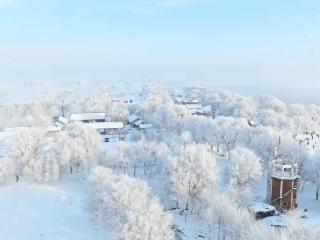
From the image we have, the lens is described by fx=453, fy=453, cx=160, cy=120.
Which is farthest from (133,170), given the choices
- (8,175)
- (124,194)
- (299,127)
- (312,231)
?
(299,127)

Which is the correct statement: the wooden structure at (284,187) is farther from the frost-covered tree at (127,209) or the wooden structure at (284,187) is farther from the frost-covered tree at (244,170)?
the frost-covered tree at (127,209)

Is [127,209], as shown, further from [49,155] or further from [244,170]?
[49,155]

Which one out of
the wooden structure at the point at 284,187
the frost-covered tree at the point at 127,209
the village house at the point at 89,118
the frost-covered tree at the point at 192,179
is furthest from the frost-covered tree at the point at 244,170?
the village house at the point at 89,118

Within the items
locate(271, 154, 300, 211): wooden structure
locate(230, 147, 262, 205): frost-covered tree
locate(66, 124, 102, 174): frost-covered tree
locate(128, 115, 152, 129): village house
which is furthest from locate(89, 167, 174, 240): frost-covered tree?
locate(128, 115, 152, 129): village house

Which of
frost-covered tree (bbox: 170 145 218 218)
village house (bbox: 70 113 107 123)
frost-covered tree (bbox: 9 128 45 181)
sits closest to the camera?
frost-covered tree (bbox: 170 145 218 218)

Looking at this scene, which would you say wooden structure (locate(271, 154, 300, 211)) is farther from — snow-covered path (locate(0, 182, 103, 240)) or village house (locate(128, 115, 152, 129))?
village house (locate(128, 115, 152, 129))

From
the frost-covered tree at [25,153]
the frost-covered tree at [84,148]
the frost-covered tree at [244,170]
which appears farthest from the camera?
the frost-covered tree at [84,148]
